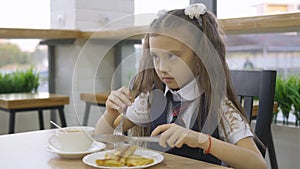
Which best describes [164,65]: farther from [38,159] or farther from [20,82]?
[20,82]

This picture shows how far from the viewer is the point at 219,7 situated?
264cm

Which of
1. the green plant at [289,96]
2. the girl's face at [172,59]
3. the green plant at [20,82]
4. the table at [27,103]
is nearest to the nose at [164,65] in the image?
the girl's face at [172,59]

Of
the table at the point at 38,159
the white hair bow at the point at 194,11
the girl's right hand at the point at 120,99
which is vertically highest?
the white hair bow at the point at 194,11

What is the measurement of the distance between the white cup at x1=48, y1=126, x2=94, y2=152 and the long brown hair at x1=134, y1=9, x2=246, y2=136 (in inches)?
7.3

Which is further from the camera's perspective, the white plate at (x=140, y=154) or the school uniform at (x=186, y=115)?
the school uniform at (x=186, y=115)

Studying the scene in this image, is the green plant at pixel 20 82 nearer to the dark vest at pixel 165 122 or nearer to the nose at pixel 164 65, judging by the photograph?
the dark vest at pixel 165 122

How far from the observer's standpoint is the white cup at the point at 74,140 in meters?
0.96

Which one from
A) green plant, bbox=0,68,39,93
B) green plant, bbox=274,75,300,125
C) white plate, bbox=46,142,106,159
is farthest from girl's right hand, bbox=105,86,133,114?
green plant, bbox=0,68,39,93

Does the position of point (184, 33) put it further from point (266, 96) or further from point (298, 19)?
point (298, 19)

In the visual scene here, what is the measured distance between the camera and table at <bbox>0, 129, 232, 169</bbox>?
856mm

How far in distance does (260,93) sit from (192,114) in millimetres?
199

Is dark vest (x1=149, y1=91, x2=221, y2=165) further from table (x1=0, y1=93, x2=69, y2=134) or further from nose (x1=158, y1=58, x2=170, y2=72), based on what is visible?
table (x1=0, y1=93, x2=69, y2=134)

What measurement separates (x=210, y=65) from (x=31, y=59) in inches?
99.5

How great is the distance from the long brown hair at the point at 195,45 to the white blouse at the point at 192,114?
0.02 meters
